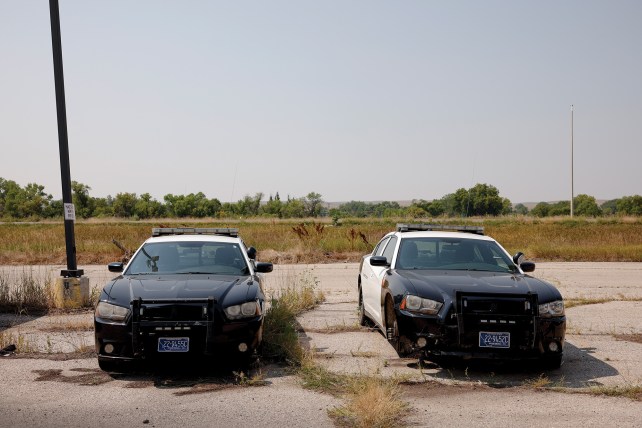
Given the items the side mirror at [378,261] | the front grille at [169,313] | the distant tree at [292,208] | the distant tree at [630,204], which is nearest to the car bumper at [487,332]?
the side mirror at [378,261]

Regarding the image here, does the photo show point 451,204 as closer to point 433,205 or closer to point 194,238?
point 433,205

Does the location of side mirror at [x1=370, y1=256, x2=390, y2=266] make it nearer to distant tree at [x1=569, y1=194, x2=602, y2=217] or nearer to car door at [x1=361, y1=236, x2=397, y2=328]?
car door at [x1=361, y1=236, x2=397, y2=328]

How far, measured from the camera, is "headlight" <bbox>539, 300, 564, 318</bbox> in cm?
816

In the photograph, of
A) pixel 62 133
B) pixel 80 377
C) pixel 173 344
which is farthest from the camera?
pixel 62 133

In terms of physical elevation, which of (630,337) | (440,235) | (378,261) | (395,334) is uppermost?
(440,235)

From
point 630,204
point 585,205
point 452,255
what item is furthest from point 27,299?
point 585,205

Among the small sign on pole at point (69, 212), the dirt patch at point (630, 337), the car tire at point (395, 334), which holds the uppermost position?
the small sign on pole at point (69, 212)

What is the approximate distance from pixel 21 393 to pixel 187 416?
2.03m

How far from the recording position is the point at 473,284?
8523 millimetres

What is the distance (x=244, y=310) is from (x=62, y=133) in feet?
24.1

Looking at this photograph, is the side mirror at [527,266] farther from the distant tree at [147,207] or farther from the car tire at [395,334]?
the distant tree at [147,207]

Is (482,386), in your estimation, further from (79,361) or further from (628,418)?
(79,361)

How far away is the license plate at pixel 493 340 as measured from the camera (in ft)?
26.0

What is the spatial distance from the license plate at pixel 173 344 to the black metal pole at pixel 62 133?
6.52 metres
